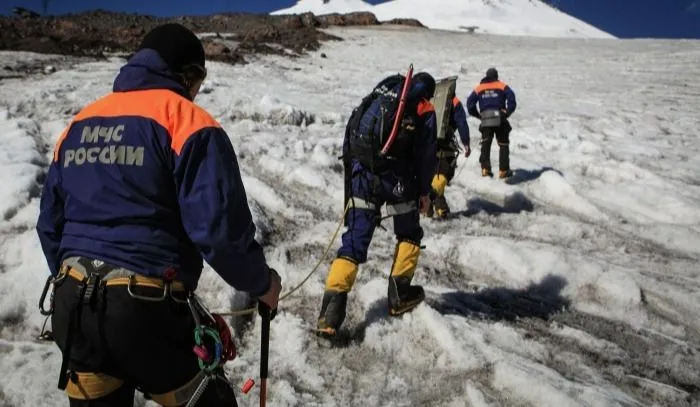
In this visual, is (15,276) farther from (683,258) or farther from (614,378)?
(683,258)

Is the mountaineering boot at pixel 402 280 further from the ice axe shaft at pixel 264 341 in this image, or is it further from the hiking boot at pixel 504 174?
the hiking boot at pixel 504 174

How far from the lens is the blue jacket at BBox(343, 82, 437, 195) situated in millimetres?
3791

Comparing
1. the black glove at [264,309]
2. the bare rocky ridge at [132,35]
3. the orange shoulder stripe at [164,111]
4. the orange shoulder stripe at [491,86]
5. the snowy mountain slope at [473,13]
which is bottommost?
the black glove at [264,309]

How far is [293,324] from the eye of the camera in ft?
13.1

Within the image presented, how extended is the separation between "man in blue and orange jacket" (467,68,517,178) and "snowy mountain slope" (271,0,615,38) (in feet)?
197

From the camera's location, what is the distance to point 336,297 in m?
3.71

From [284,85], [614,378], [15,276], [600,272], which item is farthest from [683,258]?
[284,85]

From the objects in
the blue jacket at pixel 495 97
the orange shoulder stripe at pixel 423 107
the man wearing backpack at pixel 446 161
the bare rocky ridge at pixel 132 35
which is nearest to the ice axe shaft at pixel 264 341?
the orange shoulder stripe at pixel 423 107

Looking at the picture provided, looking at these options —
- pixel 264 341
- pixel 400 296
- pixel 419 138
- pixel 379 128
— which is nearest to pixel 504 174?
pixel 419 138

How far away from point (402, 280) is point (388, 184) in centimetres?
79

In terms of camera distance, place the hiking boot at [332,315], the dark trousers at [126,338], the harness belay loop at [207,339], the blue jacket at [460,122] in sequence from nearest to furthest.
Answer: the dark trousers at [126,338] → the harness belay loop at [207,339] → the hiking boot at [332,315] → the blue jacket at [460,122]

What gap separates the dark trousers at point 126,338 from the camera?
1.83 meters

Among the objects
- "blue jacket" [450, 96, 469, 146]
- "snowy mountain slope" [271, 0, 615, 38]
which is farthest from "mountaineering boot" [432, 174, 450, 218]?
"snowy mountain slope" [271, 0, 615, 38]

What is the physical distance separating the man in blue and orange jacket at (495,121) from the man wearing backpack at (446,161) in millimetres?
1277
